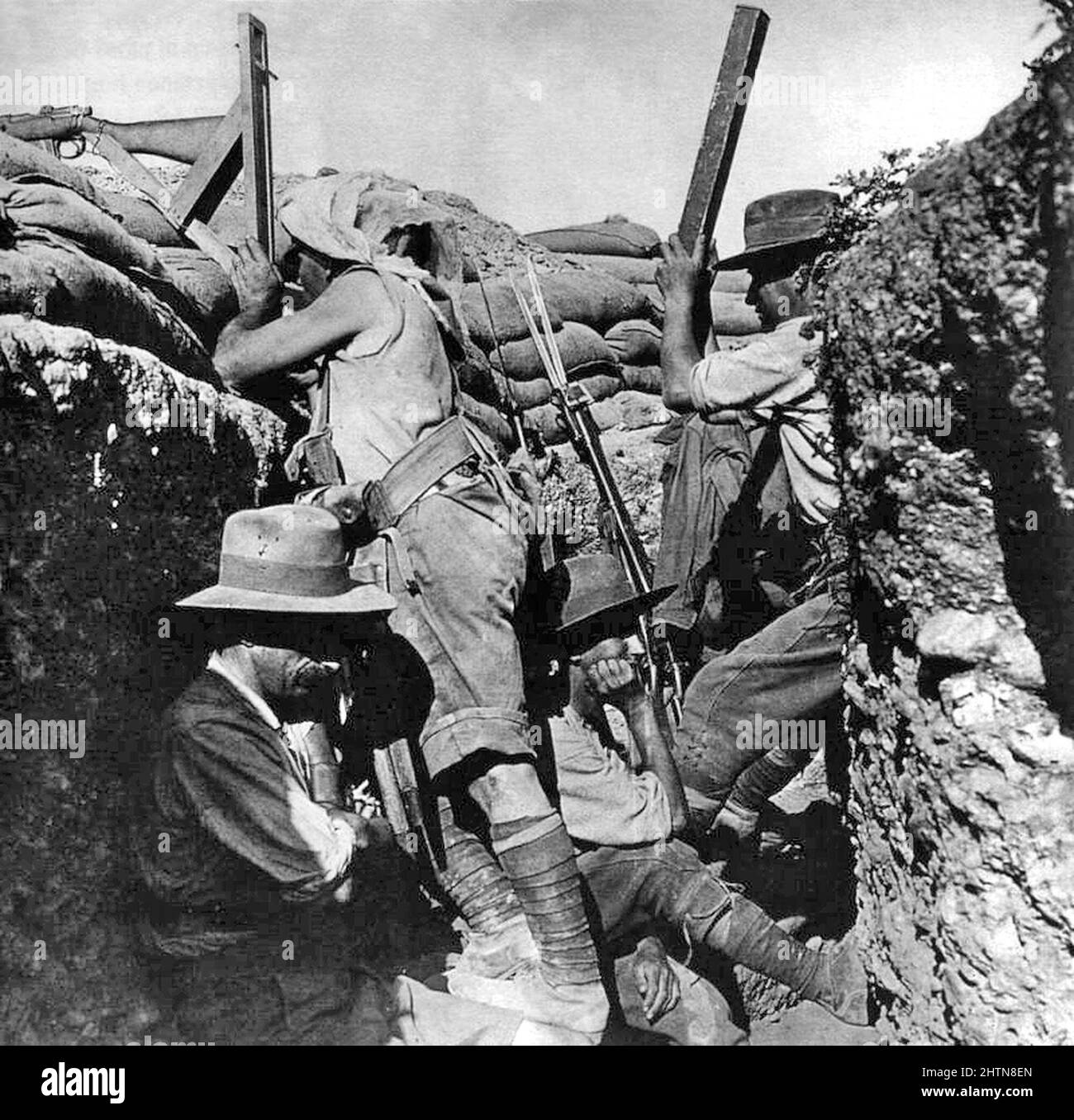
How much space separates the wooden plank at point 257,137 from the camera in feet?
12.4

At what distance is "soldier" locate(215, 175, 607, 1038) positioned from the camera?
2941 millimetres

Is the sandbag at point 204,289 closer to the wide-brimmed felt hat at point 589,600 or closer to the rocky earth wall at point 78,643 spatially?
the rocky earth wall at point 78,643

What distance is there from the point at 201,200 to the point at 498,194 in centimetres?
116

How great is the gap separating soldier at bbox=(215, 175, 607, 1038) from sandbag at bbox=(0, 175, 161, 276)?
0.35 m

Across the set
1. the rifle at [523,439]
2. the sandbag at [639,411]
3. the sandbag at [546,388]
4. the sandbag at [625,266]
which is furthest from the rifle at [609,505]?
the sandbag at [625,266]

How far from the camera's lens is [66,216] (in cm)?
290

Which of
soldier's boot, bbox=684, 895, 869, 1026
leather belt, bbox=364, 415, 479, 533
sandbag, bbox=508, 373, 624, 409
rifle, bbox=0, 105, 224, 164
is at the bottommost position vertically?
soldier's boot, bbox=684, 895, 869, 1026

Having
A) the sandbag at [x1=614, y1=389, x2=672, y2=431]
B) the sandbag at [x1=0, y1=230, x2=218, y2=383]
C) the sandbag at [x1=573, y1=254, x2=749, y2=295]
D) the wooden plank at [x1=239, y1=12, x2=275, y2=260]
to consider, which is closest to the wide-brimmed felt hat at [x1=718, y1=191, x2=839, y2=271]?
the wooden plank at [x1=239, y1=12, x2=275, y2=260]

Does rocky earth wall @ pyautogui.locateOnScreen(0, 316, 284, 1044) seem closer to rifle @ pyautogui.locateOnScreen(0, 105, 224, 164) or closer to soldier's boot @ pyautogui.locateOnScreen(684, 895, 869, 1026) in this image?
soldier's boot @ pyautogui.locateOnScreen(684, 895, 869, 1026)

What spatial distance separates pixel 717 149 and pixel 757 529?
4.93 feet

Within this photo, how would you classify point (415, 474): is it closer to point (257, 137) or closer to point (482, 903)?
point (482, 903)

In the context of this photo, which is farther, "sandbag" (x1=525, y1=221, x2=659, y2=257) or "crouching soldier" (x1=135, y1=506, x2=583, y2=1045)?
"sandbag" (x1=525, y1=221, x2=659, y2=257)

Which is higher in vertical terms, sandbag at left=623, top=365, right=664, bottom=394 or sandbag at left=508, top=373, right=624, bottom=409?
sandbag at left=623, top=365, right=664, bottom=394
